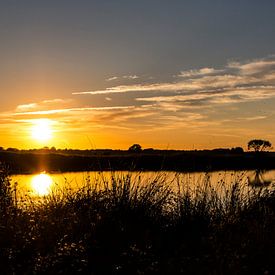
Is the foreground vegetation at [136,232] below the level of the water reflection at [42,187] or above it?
below

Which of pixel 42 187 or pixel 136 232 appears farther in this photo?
pixel 42 187

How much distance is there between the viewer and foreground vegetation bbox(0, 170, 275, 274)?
7.11m

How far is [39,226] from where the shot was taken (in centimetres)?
949

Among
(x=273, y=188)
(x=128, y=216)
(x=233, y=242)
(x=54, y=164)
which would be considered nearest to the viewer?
(x=233, y=242)

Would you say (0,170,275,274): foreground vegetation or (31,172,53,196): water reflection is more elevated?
(31,172,53,196): water reflection

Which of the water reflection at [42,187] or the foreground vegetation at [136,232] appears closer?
the foreground vegetation at [136,232]

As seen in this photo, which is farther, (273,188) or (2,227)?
(273,188)

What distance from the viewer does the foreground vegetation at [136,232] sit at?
7109mm

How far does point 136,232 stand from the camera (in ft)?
31.2

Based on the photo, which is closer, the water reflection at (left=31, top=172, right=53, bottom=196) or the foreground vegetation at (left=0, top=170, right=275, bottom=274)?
the foreground vegetation at (left=0, top=170, right=275, bottom=274)

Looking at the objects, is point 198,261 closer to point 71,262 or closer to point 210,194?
point 71,262

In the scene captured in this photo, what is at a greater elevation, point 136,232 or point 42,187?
point 42,187

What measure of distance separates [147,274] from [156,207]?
4692 mm

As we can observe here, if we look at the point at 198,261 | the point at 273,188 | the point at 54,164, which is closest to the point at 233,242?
the point at 198,261
